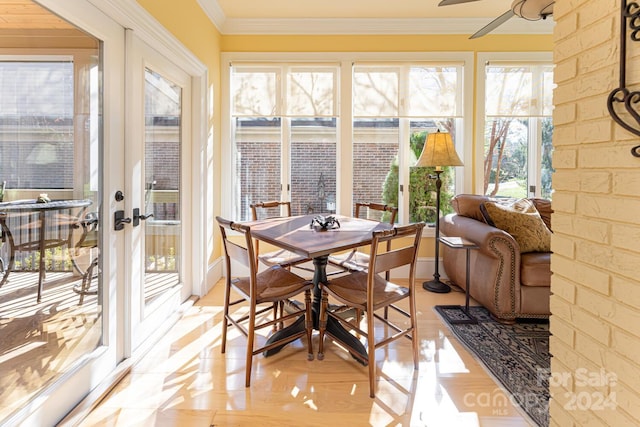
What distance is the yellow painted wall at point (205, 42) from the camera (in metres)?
2.29

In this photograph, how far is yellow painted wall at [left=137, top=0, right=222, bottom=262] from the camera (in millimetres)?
2289

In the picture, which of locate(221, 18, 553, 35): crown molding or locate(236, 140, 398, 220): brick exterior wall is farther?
locate(236, 140, 398, 220): brick exterior wall

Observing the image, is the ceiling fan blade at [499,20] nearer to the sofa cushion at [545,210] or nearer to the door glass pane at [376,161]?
the door glass pane at [376,161]

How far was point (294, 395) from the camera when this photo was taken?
5.66 feet

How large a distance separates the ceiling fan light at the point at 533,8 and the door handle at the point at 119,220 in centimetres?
264

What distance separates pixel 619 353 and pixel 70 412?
2.20 meters

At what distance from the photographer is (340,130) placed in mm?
3619

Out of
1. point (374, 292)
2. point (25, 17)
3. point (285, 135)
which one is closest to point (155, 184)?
point (25, 17)

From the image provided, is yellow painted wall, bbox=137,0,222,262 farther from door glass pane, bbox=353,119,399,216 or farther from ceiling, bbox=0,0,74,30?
door glass pane, bbox=353,119,399,216

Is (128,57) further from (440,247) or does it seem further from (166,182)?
(440,247)

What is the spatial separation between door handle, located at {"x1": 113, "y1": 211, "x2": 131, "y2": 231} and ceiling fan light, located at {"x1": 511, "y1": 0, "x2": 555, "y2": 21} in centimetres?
264

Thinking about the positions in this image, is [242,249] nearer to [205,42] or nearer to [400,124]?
[205,42]

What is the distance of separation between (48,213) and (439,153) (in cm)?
296

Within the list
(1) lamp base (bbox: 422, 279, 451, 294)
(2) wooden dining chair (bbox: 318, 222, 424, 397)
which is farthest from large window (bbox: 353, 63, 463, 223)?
(2) wooden dining chair (bbox: 318, 222, 424, 397)
